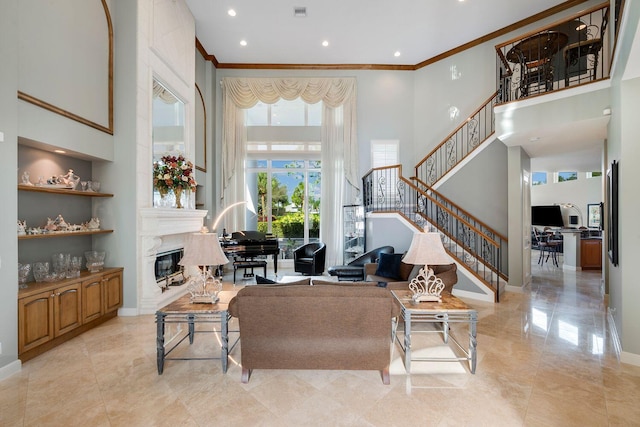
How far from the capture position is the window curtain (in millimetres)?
8477

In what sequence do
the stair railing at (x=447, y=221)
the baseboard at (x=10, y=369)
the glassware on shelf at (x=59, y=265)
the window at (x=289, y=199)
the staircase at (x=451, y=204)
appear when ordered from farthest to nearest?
the window at (x=289, y=199) → the staircase at (x=451, y=204) → the stair railing at (x=447, y=221) → the glassware on shelf at (x=59, y=265) → the baseboard at (x=10, y=369)

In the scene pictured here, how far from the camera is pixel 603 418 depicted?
7.62 feet

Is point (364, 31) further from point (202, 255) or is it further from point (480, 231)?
point (202, 255)

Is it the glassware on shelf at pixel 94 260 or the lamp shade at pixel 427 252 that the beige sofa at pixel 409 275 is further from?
the glassware on shelf at pixel 94 260

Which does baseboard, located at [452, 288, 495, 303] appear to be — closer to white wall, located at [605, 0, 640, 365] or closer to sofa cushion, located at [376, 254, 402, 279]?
sofa cushion, located at [376, 254, 402, 279]

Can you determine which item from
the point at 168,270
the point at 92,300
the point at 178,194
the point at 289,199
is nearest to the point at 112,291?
the point at 92,300

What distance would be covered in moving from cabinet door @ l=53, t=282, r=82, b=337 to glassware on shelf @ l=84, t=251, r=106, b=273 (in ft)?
1.80

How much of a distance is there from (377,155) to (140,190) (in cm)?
618

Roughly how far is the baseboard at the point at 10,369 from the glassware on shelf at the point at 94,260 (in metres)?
1.52

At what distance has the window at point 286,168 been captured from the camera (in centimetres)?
891

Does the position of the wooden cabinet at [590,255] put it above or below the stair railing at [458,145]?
below

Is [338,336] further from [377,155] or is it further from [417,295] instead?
[377,155]

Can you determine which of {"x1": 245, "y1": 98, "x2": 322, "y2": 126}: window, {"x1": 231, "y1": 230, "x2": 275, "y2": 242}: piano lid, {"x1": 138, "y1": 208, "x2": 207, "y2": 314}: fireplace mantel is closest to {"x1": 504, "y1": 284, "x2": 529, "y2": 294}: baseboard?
{"x1": 231, "y1": 230, "x2": 275, "y2": 242}: piano lid

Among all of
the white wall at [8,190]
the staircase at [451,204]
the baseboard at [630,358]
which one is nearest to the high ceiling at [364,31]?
the staircase at [451,204]
